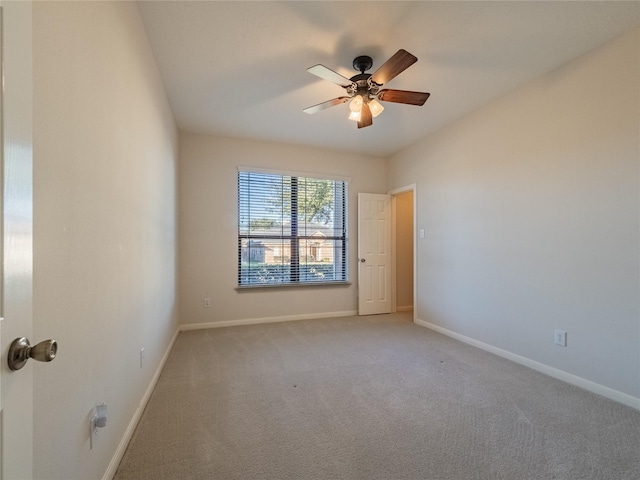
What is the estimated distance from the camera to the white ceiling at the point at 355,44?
189 centimetres

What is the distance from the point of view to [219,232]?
4.02 m

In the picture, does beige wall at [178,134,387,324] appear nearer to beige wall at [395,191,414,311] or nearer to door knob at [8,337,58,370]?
beige wall at [395,191,414,311]

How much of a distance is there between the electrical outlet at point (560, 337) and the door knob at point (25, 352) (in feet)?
10.6

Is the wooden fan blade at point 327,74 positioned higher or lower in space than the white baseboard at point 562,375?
higher

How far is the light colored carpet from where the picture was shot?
1.47m

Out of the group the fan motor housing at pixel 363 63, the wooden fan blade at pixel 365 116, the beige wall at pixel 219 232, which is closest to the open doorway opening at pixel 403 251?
the beige wall at pixel 219 232

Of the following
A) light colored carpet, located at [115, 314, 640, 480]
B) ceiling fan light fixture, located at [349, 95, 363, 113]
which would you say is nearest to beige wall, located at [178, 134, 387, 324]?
light colored carpet, located at [115, 314, 640, 480]

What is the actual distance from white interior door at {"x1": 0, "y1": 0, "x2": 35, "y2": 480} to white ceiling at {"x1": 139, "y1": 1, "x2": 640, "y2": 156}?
165 centimetres

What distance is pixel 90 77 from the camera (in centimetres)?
121

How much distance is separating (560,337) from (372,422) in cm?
183

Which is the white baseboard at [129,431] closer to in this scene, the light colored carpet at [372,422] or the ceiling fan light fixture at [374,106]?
the light colored carpet at [372,422]

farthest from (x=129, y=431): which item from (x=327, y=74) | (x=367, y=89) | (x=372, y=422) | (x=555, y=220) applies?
(x=555, y=220)

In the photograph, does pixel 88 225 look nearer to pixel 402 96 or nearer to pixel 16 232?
pixel 16 232

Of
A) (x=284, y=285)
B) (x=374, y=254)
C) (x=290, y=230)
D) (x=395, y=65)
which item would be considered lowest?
(x=284, y=285)
